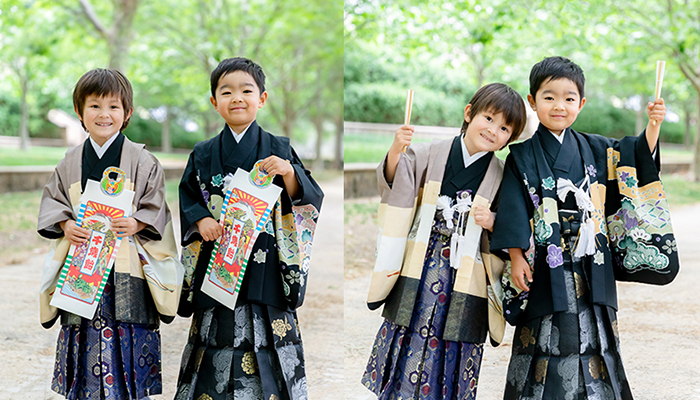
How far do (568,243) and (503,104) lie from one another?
0.69 metres

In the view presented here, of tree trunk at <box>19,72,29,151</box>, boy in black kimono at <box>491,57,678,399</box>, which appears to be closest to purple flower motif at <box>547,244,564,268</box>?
boy in black kimono at <box>491,57,678,399</box>

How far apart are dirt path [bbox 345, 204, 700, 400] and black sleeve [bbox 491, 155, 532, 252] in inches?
50.8

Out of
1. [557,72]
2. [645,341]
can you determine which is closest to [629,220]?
[557,72]

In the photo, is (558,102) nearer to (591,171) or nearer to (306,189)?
(591,171)

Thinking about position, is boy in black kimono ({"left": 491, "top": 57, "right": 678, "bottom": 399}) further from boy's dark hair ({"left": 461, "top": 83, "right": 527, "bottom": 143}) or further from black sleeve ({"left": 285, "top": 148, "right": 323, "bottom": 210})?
black sleeve ({"left": 285, "top": 148, "right": 323, "bottom": 210})

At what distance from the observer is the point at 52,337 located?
14.4 ft

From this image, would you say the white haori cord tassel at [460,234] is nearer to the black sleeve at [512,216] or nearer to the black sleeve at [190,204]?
the black sleeve at [512,216]

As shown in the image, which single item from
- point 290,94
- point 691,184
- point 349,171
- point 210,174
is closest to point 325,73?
point 290,94

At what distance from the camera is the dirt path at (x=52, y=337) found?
3543 millimetres

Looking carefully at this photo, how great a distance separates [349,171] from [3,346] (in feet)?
19.7

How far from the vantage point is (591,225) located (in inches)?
98.7

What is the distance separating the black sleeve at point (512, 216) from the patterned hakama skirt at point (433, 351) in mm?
275

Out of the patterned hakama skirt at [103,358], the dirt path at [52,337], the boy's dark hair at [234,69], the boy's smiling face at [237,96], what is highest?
the boy's dark hair at [234,69]

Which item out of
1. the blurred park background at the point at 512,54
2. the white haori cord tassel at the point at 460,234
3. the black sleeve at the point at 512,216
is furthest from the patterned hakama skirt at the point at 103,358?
the blurred park background at the point at 512,54
